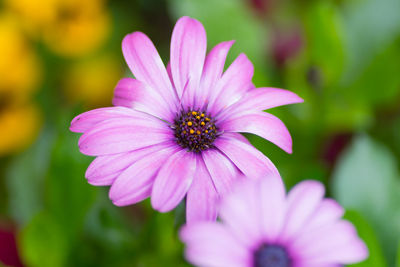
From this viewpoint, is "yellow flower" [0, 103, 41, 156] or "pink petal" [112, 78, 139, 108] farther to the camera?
"yellow flower" [0, 103, 41, 156]

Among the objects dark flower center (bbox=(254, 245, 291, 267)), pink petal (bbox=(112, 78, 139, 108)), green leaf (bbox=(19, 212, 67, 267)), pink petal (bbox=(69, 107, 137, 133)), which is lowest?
green leaf (bbox=(19, 212, 67, 267))

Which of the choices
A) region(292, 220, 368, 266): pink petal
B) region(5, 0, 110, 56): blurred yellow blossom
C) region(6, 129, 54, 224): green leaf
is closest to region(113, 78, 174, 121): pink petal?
region(292, 220, 368, 266): pink petal

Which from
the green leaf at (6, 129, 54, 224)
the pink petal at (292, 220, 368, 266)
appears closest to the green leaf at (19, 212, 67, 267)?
the green leaf at (6, 129, 54, 224)

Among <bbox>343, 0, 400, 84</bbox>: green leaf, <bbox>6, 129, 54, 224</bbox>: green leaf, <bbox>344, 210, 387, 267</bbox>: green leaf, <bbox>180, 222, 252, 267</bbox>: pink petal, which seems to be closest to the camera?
<bbox>180, 222, 252, 267</bbox>: pink petal

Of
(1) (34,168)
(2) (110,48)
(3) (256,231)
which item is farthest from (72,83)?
(3) (256,231)

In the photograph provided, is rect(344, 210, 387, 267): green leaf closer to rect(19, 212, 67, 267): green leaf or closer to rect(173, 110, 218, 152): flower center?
rect(173, 110, 218, 152): flower center

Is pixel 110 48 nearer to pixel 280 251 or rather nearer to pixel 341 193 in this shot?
pixel 341 193

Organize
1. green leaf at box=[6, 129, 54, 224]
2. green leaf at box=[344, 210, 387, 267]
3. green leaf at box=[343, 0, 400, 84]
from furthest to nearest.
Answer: green leaf at box=[343, 0, 400, 84] < green leaf at box=[6, 129, 54, 224] < green leaf at box=[344, 210, 387, 267]

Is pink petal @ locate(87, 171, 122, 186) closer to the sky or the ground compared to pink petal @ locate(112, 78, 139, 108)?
closer to the ground

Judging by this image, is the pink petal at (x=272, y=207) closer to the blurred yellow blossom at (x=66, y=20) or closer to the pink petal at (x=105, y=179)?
the pink petal at (x=105, y=179)
